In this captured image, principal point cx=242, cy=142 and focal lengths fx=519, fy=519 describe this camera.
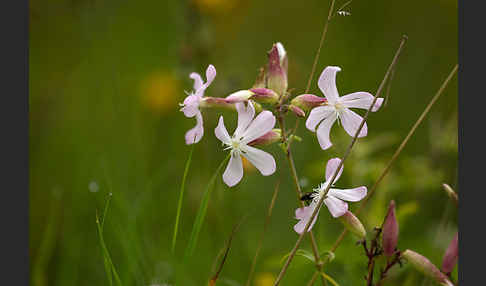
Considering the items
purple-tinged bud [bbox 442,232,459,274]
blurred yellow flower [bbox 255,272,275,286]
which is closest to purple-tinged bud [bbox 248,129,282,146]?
purple-tinged bud [bbox 442,232,459,274]

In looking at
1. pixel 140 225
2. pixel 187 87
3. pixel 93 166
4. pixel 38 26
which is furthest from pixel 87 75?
pixel 140 225

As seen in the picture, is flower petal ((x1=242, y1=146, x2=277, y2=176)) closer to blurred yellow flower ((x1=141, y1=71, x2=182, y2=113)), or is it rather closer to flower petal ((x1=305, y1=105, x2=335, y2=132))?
flower petal ((x1=305, y1=105, x2=335, y2=132))

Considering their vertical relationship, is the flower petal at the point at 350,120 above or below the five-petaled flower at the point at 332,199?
above

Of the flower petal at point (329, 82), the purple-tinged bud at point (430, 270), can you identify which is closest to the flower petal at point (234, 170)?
→ the flower petal at point (329, 82)

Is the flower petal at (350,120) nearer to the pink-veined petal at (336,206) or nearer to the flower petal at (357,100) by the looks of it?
the flower petal at (357,100)

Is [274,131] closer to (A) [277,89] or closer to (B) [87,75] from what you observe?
(A) [277,89]

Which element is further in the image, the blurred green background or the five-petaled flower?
the blurred green background

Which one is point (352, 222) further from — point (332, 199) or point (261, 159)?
point (261, 159)
